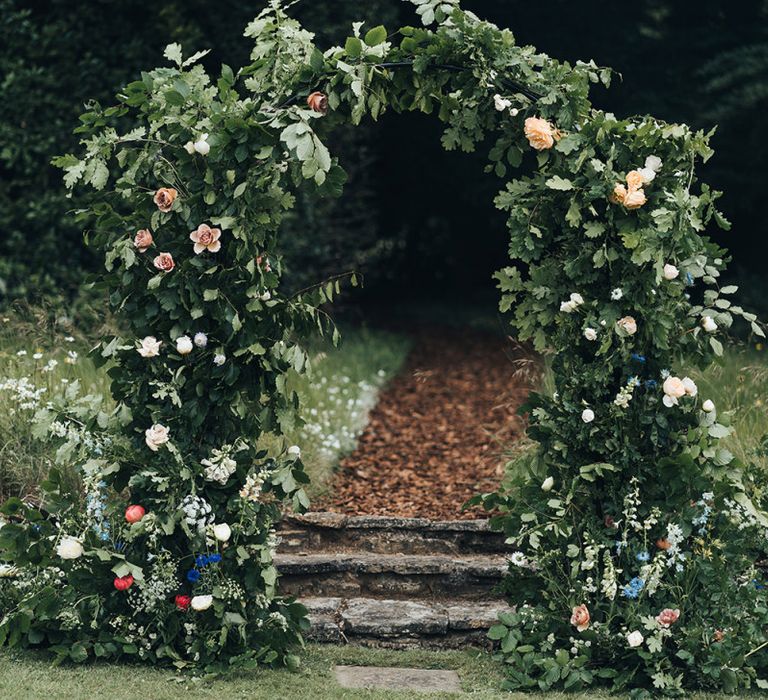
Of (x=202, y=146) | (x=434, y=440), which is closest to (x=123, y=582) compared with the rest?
(x=202, y=146)

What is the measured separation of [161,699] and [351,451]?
3043 millimetres

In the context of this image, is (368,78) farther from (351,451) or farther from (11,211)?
(11,211)

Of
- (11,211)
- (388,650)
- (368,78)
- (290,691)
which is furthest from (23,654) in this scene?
(11,211)

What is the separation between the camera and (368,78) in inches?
161

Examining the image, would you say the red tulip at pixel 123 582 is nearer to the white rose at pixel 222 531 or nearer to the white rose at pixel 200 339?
the white rose at pixel 222 531

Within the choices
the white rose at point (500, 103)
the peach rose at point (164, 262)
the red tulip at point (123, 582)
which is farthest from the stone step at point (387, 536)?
the white rose at point (500, 103)

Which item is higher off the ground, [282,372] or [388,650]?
[282,372]

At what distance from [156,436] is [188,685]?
95 cm

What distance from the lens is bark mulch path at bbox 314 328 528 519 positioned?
582cm

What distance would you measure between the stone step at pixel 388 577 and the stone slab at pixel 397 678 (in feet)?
1.84

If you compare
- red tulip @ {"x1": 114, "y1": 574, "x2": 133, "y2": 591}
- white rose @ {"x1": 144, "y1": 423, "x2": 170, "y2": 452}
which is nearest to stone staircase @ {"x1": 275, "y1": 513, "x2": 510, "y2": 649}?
red tulip @ {"x1": 114, "y1": 574, "x2": 133, "y2": 591}

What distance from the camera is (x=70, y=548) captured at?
3998 mm

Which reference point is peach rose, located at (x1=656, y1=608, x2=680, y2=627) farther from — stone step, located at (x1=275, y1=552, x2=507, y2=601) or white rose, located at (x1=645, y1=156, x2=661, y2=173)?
white rose, located at (x1=645, y1=156, x2=661, y2=173)

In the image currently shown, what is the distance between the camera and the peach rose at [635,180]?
4.01 m
